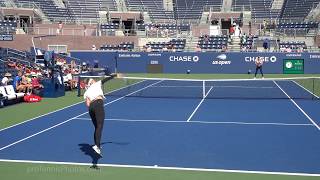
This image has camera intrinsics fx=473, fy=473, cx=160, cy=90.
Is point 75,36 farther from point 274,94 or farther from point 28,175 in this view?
point 28,175

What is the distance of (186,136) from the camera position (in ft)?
42.3

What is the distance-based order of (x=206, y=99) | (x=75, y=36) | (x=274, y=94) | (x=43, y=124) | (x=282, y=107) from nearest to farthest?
(x=43, y=124)
(x=282, y=107)
(x=206, y=99)
(x=274, y=94)
(x=75, y=36)

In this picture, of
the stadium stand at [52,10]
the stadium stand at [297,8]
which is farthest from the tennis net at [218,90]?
the stadium stand at [52,10]

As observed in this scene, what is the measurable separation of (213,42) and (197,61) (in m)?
5.47

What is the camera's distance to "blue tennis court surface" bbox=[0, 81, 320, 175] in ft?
33.5

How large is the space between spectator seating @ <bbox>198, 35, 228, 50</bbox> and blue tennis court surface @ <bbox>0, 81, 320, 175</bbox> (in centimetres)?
2440

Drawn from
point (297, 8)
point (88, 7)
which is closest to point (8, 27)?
point (88, 7)

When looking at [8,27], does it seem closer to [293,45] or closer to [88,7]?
[88,7]

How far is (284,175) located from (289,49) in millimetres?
34127

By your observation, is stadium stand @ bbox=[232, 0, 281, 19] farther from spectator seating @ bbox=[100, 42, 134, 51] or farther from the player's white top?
the player's white top

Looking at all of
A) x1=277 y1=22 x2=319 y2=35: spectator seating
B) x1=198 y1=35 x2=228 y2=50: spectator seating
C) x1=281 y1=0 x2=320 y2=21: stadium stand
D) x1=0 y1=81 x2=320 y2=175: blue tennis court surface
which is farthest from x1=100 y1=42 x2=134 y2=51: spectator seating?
x1=0 y1=81 x2=320 y2=175: blue tennis court surface

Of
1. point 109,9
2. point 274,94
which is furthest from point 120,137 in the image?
point 109,9

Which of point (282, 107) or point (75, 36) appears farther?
point (75, 36)

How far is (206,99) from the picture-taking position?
2225 cm
